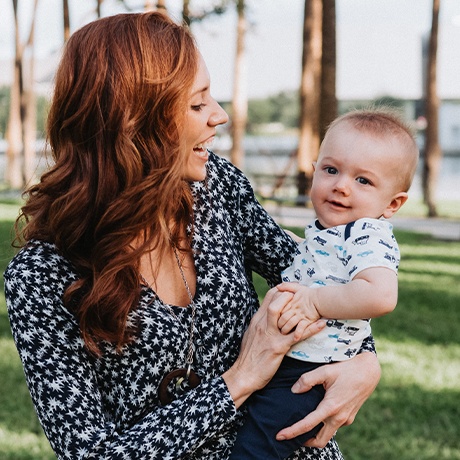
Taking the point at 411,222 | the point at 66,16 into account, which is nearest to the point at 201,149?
the point at 411,222

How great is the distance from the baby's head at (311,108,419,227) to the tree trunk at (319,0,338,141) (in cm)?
1220

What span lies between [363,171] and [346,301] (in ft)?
1.35

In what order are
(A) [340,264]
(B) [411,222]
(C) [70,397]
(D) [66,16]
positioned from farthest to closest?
(D) [66,16], (B) [411,222], (A) [340,264], (C) [70,397]

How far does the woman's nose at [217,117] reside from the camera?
2.42 meters

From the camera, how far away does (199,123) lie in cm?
240

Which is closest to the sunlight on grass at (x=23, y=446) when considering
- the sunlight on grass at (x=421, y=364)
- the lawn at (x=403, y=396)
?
the lawn at (x=403, y=396)

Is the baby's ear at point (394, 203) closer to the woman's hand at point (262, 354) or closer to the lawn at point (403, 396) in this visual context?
the woman's hand at point (262, 354)

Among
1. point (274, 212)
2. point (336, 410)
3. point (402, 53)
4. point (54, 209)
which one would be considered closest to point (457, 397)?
point (336, 410)

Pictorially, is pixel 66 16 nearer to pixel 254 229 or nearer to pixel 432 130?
pixel 432 130

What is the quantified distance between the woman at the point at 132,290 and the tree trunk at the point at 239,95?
2197 cm

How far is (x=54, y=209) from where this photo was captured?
230 centimetres

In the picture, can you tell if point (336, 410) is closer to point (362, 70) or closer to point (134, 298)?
point (134, 298)

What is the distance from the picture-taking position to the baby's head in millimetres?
2443

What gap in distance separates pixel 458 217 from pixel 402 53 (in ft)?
59.8
